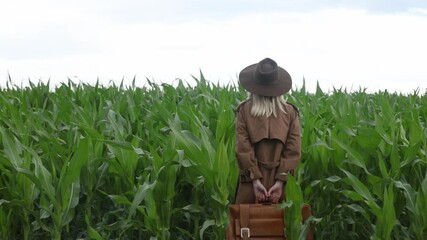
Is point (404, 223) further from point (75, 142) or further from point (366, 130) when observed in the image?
point (75, 142)

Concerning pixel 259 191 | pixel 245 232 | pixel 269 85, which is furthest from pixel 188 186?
pixel 269 85

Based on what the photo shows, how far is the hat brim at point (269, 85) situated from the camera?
15.0ft

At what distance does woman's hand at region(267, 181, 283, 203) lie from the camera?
4.59 metres

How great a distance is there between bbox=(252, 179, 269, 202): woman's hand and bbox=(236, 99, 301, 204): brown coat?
0.04m

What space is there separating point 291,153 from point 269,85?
47cm

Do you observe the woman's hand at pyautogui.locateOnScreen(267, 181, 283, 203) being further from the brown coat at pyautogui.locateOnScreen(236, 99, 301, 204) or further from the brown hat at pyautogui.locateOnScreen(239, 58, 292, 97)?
the brown hat at pyautogui.locateOnScreen(239, 58, 292, 97)

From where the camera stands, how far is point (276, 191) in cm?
459

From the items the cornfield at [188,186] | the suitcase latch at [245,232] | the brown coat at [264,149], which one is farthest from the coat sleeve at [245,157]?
the suitcase latch at [245,232]

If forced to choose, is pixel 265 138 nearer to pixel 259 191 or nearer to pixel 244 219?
pixel 259 191

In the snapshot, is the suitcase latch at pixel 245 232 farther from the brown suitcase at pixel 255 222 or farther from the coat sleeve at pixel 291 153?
the coat sleeve at pixel 291 153

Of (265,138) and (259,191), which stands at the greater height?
(265,138)

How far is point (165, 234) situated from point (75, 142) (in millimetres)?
1204

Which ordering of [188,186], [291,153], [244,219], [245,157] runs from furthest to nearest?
[188,186], [291,153], [245,157], [244,219]

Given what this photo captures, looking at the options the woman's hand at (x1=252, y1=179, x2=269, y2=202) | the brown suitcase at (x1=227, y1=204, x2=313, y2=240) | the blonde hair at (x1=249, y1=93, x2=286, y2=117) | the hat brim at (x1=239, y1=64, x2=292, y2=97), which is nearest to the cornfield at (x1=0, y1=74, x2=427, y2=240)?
the brown suitcase at (x1=227, y1=204, x2=313, y2=240)
